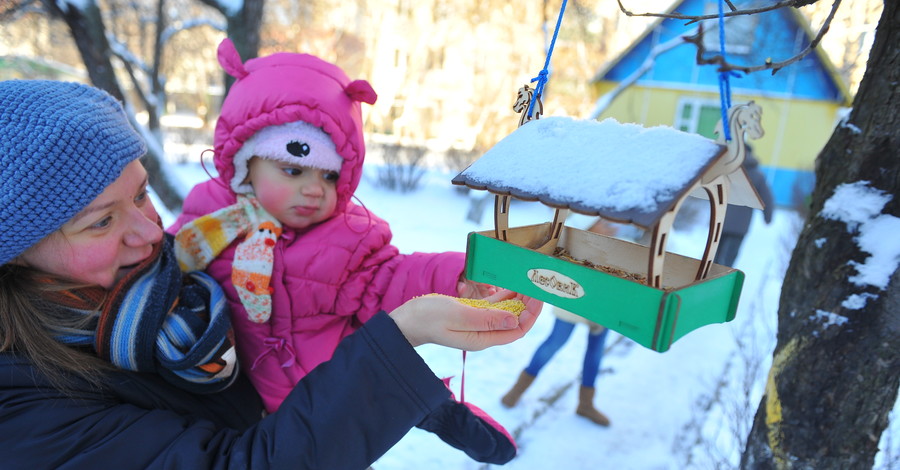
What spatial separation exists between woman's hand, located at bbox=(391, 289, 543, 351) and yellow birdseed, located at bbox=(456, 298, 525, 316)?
0.20 ft

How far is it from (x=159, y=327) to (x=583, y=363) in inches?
108

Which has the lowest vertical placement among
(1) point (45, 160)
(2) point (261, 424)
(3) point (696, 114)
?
(2) point (261, 424)

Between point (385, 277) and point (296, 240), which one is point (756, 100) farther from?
point (296, 240)

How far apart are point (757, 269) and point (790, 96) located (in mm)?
8453

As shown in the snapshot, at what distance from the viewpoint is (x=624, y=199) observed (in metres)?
0.89

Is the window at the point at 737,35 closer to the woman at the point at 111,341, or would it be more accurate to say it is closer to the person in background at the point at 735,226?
the person in background at the point at 735,226

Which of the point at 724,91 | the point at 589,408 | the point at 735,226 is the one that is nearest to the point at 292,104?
the point at 724,91

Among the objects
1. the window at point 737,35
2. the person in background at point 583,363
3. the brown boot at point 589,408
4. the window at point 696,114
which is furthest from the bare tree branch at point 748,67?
the window at point 696,114

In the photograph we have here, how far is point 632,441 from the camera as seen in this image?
10.5 ft

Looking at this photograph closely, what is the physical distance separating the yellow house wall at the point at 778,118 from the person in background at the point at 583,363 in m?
10.8

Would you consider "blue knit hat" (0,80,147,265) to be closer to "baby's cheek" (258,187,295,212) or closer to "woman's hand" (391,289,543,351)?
"baby's cheek" (258,187,295,212)

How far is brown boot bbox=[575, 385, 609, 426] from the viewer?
11.0 ft

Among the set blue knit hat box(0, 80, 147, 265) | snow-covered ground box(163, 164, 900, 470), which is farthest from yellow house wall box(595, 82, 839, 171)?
blue knit hat box(0, 80, 147, 265)

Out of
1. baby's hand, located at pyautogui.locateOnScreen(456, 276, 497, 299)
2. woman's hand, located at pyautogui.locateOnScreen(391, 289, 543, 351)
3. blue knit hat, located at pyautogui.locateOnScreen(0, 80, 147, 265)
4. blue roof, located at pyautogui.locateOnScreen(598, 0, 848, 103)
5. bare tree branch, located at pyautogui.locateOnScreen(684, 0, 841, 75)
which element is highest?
blue roof, located at pyautogui.locateOnScreen(598, 0, 848, 103)
